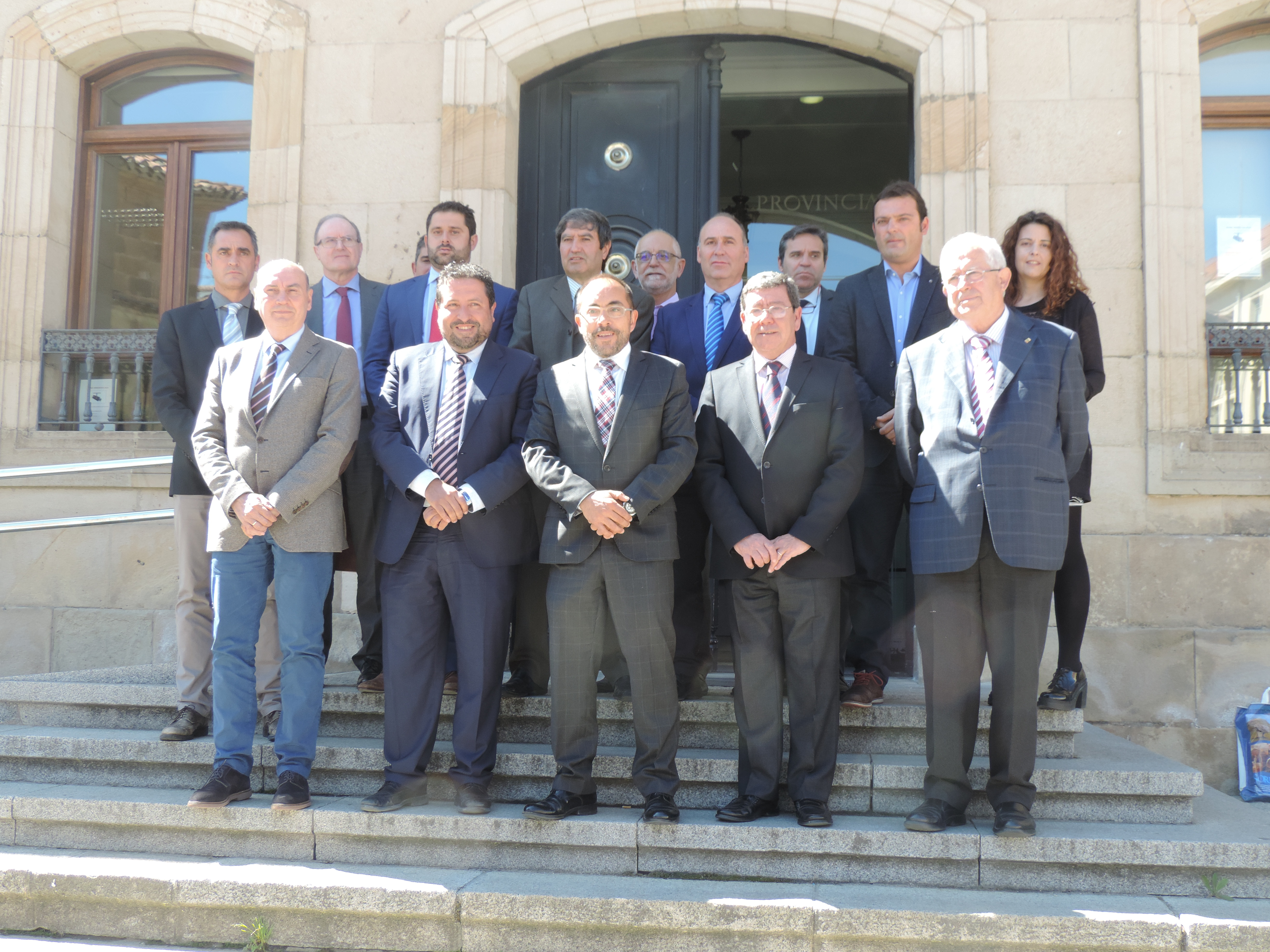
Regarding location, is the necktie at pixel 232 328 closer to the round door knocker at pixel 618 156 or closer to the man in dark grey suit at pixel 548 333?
the man in dark grey suit at pixel 548 333

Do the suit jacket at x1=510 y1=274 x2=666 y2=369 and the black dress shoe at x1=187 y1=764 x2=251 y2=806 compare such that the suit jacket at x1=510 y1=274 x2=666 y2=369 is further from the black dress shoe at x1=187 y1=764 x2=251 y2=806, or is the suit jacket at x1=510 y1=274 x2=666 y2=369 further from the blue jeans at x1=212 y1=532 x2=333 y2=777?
the black dress shoe at x1=187 y1=764 x2=251 y2=806

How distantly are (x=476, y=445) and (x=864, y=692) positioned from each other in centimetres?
189

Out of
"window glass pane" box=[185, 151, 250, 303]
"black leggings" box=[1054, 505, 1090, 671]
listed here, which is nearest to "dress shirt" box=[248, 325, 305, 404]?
"black leggings" box=[1054, 505, 1090, 671]

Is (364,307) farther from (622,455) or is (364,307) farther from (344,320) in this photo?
(622,455)

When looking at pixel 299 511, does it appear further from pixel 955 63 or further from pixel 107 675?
pixel 955 63

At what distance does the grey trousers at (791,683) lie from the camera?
3789 millimetres

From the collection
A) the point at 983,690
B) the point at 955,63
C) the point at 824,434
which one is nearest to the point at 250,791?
the point at 824,434

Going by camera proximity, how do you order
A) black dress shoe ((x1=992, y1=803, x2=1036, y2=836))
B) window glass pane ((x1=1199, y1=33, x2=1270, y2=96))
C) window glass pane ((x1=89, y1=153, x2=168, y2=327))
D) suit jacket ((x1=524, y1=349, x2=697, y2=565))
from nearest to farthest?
black dress shoe ((x1=992, y1=803, x2=1036, y2=836)) < suit jacket ((x1=524, y1=349, x2=697, y2=565)) < window glass pane ((x1=1199, y1=33, x2=1270, y2=96)) < window glass pane ((x1=89, y1=153, x2=168, y2=327))

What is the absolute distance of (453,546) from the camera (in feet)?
13.0

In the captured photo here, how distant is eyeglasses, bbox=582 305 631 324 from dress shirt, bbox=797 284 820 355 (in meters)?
1.12

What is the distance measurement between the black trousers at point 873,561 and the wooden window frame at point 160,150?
5040 mm

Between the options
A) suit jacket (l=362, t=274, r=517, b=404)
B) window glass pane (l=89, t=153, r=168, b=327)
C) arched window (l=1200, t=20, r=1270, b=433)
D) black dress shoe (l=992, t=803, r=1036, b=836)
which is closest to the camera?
black dress shoe (l=992, t=803, r=1036, b=836)

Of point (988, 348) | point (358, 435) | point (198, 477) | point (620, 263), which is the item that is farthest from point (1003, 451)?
point (620, 263)

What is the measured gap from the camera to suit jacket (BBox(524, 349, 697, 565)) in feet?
12.4
